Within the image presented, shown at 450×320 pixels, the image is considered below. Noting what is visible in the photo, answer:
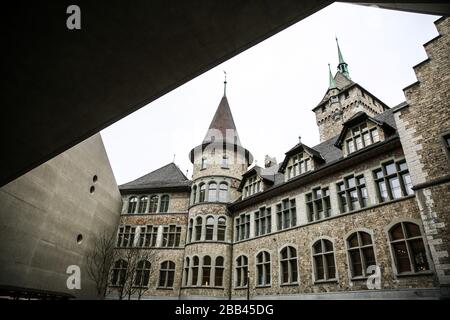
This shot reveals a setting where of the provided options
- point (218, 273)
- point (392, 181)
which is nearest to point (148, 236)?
point (218, 273)

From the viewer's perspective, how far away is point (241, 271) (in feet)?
69.0

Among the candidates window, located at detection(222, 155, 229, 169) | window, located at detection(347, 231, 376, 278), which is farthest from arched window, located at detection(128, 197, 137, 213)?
window, located at detection(347, 231, 376, 278)

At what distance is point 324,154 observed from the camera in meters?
20.2

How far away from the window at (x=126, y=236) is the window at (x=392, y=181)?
20.2 metres

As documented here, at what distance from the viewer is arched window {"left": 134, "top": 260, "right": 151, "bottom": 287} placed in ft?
75.1

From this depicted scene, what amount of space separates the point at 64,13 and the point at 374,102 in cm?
4774

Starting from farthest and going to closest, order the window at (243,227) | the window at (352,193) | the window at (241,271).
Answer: the window at (243,227) < the window at (241,271) < the window at (352,193)

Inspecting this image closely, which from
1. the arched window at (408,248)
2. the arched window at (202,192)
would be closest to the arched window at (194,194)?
the arched window at (202,192)

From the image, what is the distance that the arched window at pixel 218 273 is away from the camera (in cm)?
2150

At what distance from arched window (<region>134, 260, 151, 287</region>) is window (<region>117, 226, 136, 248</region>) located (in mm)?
2141

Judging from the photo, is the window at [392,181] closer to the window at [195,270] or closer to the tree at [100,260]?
the window at [195,270]

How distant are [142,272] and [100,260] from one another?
10.9 ft
